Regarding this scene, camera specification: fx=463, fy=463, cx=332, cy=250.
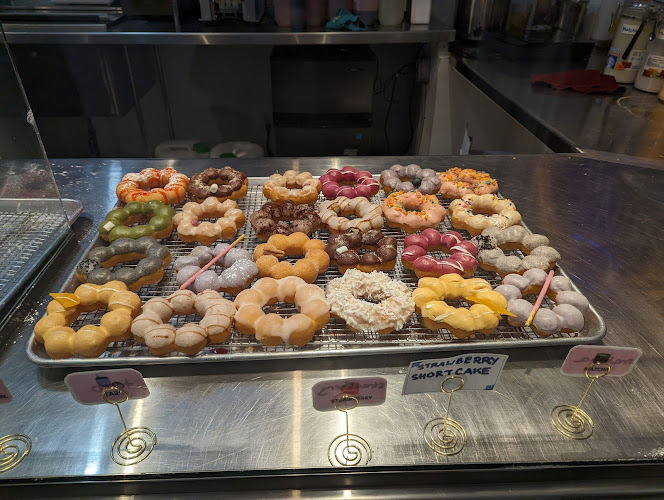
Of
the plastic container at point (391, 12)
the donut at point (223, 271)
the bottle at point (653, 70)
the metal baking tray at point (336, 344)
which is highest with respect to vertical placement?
the plastic container at point (391, 12)

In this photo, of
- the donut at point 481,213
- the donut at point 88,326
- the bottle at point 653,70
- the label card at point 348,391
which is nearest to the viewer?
the label card at point 348,391

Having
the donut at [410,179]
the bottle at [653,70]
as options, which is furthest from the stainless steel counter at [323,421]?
the bottle at [653,70]

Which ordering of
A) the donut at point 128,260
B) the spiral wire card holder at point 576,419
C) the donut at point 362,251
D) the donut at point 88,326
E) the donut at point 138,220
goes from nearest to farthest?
the spiral wire card holder at point 576,419 → the donut at point 88,326 → the donut at point 128,260 → the donut at point 362,251 → the donut at point 138,220

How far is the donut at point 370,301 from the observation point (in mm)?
1409

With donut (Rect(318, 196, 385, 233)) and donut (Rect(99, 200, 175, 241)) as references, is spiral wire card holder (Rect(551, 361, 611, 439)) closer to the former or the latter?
donut (Rect(318, 196, 385, 233))

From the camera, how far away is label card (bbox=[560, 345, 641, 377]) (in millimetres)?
1139

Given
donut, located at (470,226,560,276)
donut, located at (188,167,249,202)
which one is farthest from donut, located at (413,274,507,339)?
donut, located at (188,167,249,202)

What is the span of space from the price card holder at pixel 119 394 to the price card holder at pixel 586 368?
1037 mm

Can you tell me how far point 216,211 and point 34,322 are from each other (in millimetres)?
793

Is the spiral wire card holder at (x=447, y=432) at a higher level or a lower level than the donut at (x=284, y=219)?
lower

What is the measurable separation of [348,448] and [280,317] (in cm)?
44

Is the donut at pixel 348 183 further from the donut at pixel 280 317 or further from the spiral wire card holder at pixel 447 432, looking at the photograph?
the spiral wire card holder at pixel 447 432

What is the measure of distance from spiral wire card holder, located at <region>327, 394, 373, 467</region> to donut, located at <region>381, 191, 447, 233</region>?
0.98 meters

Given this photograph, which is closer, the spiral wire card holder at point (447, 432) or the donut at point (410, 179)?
the spiral wire card holder at point (447, 432)
